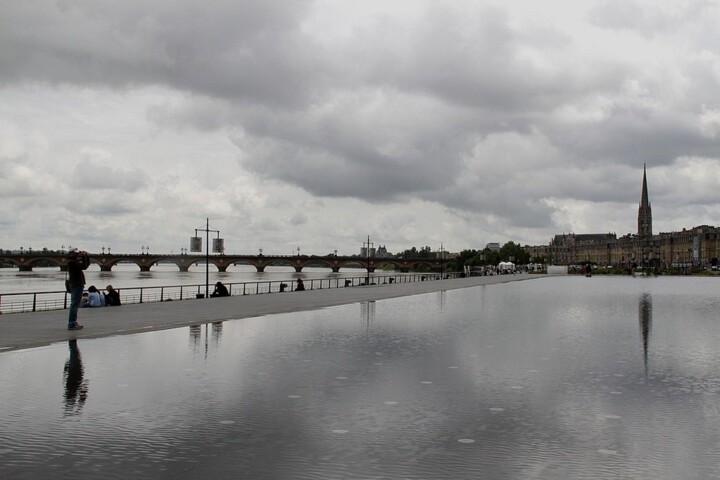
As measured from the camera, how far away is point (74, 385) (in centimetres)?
1030

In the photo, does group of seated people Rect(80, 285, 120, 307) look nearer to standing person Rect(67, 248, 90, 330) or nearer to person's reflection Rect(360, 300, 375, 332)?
standing person Rect(67, 248, 90, 330)

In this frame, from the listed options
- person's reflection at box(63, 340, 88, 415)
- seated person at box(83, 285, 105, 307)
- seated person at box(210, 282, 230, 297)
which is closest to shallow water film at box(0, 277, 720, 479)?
person's reflection at box(63, 340, 88, 415)

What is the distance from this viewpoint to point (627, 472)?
6.21 meters

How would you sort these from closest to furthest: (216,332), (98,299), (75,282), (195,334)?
(195,334) → (75,282) → (216,332) → (98,299)

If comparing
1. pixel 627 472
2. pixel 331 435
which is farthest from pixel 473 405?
pixel 627 472

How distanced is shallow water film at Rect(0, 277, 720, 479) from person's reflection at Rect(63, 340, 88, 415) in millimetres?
40

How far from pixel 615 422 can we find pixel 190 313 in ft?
64.0

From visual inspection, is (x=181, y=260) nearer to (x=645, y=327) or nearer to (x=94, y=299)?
(x=94, y=299)

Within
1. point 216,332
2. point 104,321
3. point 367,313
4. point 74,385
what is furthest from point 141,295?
point 74,385

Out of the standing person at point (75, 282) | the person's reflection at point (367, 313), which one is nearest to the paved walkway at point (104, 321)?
the standing person at point (75, 282)

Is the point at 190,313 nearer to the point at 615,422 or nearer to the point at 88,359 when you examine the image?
the point at 88,359

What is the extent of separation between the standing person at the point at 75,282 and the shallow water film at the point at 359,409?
2.18 meters

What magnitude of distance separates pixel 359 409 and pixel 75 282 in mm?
12368

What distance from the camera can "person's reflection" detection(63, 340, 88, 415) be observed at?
8.84 meters
